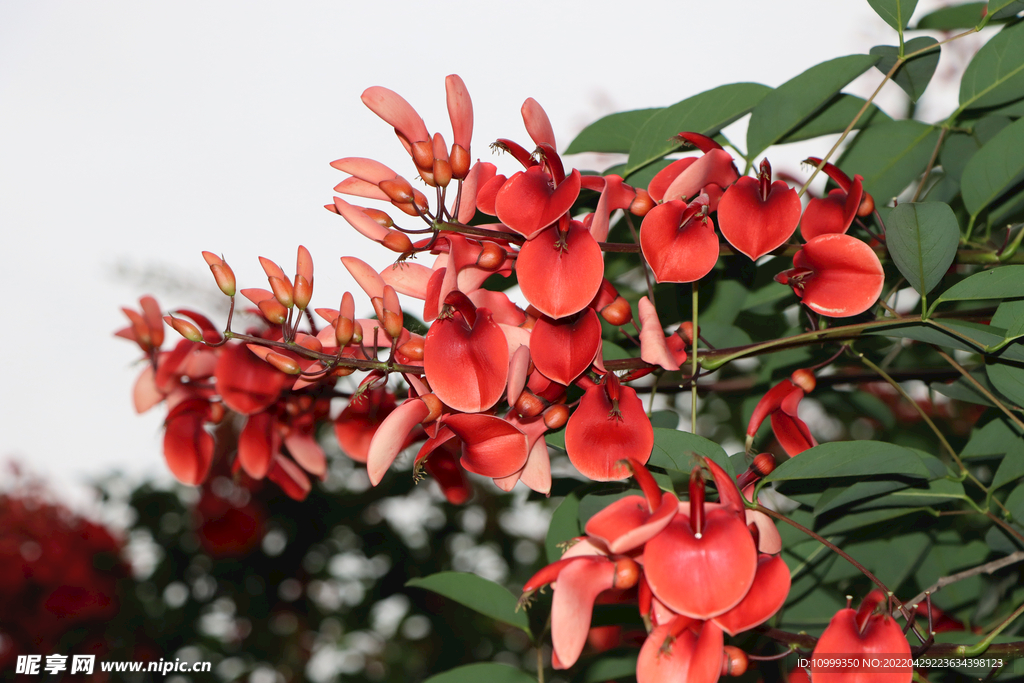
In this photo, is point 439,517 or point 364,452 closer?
point 364,452

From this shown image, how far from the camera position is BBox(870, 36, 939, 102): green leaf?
1.97ft

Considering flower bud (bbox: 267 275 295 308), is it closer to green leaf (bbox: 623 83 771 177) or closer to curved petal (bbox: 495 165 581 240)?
curved petal (bbox: 495 165 581 240)

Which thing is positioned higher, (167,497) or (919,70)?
(919,70)

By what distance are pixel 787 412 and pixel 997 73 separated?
14.7 inches

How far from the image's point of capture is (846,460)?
45cm

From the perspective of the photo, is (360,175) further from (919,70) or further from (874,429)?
(874,429)

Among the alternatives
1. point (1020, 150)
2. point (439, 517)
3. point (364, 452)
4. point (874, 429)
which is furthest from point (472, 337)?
point (874, 429)

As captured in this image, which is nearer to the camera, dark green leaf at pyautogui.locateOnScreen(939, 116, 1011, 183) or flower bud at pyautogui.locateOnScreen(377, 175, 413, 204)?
flower bud at pyautogui.locateOnScreen(377, 175, 413, 204)

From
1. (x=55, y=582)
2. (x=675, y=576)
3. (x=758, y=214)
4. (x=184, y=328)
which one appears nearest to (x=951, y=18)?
(x=758, y=214)

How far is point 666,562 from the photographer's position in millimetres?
389

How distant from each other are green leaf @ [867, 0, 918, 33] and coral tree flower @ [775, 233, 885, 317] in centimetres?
23

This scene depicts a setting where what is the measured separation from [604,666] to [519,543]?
0.88 m

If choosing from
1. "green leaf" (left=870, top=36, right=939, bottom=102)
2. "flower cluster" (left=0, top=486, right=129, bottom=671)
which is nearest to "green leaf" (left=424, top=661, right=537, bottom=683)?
"green leaf" (left=870, top=36, right=939, bottom=102)

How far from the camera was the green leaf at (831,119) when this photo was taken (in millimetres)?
658
